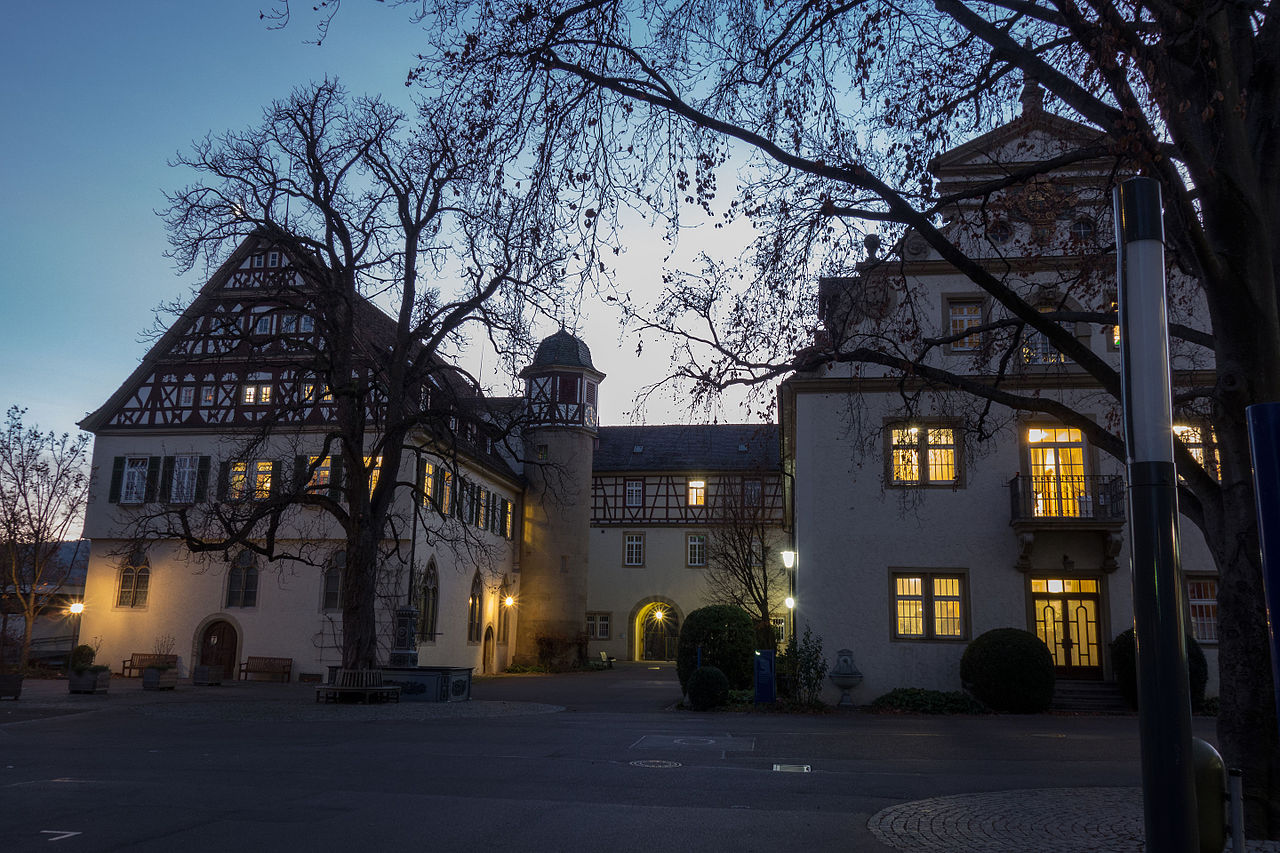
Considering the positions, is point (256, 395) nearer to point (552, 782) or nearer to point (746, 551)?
point (746, 551)

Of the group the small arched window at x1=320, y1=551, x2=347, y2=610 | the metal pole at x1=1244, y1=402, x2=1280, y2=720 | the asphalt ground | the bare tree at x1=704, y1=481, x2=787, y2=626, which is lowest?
the asphalt ground

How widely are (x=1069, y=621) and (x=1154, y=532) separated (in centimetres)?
2029

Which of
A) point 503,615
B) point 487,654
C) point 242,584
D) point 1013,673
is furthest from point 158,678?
point 1013,673

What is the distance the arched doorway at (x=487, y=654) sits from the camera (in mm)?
37938

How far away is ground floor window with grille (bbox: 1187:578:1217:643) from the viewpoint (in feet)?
71.4

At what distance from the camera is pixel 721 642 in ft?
76.0

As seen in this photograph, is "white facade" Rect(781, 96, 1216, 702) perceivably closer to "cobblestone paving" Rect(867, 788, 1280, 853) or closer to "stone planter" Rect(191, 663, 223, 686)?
"cobblestone paving" Rect(867, 788, 1280, 853)

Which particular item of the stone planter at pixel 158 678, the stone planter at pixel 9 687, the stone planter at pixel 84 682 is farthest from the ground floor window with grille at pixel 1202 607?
the stone planter at pixel 9 687

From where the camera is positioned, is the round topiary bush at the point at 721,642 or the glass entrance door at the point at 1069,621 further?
the round topiary bush at the point at 721,642

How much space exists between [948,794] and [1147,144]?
20.3 ft

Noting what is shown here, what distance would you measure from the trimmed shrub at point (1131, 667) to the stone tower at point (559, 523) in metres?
23.5

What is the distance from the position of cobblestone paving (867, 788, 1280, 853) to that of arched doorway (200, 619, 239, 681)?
2739 cm

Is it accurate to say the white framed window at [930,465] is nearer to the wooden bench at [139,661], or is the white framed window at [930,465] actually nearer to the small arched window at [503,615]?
the small arched window at [503,615]

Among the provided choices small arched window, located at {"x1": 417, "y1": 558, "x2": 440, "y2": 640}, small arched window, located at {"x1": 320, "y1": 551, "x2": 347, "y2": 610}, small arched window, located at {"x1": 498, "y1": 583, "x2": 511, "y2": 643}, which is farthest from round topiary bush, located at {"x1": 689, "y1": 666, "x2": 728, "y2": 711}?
small arched window, located at {"x1": 498, "y1": 583, "x2": 511, "y2": 643}
